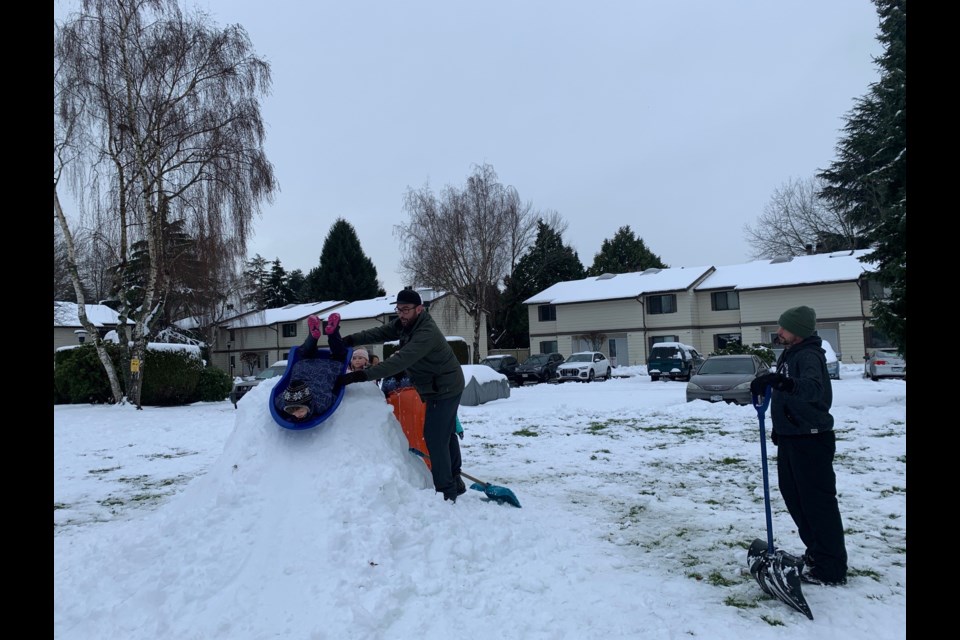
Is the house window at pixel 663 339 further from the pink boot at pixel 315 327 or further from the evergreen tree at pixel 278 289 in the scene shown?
the evergreen tree at pixel 278 289

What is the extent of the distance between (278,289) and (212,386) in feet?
152

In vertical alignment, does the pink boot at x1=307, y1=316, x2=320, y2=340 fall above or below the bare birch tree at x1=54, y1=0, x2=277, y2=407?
below

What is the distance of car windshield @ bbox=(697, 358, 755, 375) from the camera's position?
15.0 m

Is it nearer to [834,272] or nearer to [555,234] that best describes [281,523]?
[834,272]

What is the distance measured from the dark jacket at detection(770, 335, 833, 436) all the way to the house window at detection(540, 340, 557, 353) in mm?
38314

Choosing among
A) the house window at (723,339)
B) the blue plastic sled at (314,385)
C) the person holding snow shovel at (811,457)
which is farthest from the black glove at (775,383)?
the house window at (723,339)

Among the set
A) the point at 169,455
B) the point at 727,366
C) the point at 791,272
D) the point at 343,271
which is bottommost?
the point at 169,455

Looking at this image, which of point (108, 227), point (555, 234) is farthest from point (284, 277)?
point (108, 227)

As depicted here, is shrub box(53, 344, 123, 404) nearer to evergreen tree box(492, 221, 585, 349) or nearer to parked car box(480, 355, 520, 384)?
parked car box(480, 355, 520, 384)

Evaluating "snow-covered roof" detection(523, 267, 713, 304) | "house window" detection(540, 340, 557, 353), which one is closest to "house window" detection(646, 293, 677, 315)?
"snow-covered roof" detection(523, 267, 713, 304)

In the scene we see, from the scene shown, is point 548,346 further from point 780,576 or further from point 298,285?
point 780,576

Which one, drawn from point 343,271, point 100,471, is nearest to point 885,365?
point 100,471

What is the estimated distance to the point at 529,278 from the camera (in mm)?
48406

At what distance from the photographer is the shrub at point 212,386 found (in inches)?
822
